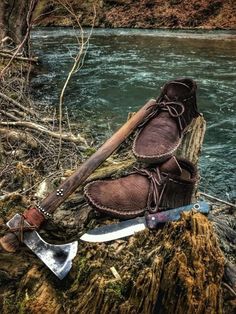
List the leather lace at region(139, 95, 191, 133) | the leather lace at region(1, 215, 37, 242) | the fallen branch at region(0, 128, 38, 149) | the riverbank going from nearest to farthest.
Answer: the leather lace at region(1, 215, 37, 242) < the leather lace at region(139, 95, 191, 133) < the fallen branch at region(0, 128, 38, 149) < the riverbank

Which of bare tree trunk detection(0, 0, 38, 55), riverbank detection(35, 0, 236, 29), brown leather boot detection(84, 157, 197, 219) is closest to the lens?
brown leather boot detection(84, 157, 197, 219)

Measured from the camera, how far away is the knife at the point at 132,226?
1964mm

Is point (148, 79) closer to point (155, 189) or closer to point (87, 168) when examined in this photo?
point (87, 168)

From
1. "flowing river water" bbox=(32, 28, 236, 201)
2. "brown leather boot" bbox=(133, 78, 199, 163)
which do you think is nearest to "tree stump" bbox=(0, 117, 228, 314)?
"brown leather boot" bbox=(133, 78, 199, 163)

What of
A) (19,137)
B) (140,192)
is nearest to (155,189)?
(140,192)

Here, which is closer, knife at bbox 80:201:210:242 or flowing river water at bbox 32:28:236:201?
knife at bbox 80:201:210:242

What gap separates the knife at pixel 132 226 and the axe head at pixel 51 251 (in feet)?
0.37

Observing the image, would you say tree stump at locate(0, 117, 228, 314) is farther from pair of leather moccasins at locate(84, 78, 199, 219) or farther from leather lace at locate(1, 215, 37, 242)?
pair of leather moccasins at locate(84, 78, 199, 219)

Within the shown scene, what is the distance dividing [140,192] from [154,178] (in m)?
0.12

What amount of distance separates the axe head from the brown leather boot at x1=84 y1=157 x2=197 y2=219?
1.01 feet

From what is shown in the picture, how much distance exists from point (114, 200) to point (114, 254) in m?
0.33

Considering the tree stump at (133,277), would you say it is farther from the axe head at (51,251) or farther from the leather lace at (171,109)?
the leather lace at (171,109)

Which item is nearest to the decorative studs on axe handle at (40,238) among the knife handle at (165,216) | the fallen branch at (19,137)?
the knife handle at (165,216)

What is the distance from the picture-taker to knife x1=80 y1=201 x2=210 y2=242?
6.44 feet
